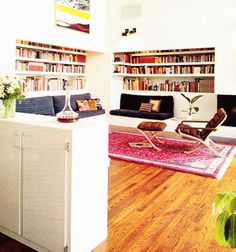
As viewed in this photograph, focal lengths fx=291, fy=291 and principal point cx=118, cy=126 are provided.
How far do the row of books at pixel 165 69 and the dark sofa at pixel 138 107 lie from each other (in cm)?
65

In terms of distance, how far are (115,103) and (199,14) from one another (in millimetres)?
3011

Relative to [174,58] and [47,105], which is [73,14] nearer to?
[47,105]

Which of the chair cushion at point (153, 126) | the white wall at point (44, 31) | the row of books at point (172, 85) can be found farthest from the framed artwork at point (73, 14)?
the chair cushion at point (153, 126)

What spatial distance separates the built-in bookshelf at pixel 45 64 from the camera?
6.02 metres

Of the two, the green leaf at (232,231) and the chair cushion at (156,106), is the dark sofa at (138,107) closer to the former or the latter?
the chair cushion at (156,106)

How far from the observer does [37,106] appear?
19.4ft

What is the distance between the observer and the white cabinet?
6.43 ft

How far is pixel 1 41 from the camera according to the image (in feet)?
9.72

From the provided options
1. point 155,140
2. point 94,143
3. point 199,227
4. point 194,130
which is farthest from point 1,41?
point 155,140

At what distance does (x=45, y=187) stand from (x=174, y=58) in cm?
592

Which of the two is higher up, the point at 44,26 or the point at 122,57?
the point at 44,26

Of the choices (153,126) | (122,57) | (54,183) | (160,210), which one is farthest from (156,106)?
(54,183)

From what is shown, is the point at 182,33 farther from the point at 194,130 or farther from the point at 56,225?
the point at 56,225

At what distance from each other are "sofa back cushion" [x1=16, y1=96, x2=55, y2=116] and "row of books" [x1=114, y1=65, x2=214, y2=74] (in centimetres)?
228
